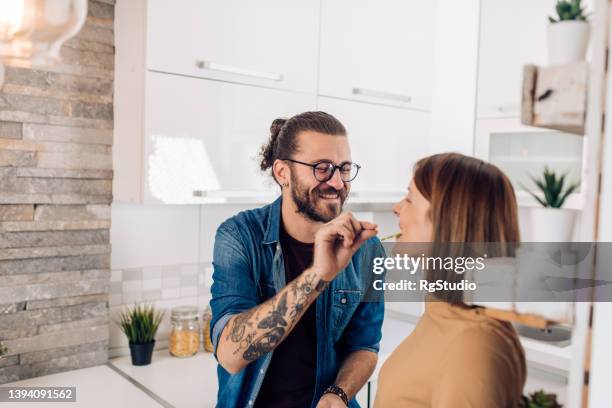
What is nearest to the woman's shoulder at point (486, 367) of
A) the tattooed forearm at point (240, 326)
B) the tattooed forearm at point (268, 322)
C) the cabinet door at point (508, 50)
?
the cabinet door at point (508, 50)

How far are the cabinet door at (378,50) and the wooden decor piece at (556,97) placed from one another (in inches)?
50.1

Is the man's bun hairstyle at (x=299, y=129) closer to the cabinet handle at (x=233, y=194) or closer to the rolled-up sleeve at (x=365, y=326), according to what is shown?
the rolled-up sleeve at (x=365, y=326)

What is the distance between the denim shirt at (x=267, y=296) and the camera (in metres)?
1.05

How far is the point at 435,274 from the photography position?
23.0 inches

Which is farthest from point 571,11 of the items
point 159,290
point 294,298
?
point 159,290

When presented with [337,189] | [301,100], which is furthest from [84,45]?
[337,189]

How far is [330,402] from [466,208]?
0.58 metres

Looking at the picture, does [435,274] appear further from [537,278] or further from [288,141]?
[288,141]

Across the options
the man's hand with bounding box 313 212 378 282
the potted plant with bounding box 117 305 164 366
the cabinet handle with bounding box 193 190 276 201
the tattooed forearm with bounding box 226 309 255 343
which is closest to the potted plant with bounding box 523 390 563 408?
the man's hand with bounding box 313 212 378 282

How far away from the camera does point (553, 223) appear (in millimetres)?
415

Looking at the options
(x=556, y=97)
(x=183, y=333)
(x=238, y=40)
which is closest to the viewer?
(x=556, y=97)

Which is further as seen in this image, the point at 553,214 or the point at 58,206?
the point at 58,206

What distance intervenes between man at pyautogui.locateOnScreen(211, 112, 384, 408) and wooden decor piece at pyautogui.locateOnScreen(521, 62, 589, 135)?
1.84ft

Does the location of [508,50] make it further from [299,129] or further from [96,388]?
[96,388]
